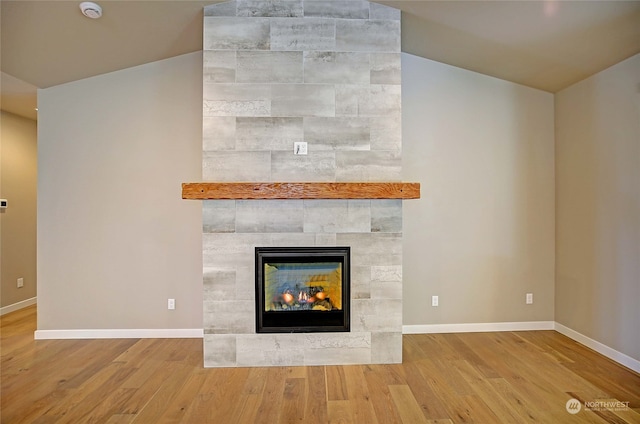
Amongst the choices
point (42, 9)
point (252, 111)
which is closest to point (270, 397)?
point (252, 111)

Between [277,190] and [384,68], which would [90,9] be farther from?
[384,68]

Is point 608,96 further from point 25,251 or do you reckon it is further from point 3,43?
point 25,251

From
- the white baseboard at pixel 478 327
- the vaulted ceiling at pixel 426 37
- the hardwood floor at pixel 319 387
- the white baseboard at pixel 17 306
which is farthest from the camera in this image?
the white baseboard at pixel 17 306

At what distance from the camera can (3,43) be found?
9.39ft

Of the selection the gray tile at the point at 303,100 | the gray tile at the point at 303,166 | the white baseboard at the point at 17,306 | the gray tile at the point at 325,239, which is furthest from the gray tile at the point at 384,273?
the white baseboard at the point at 17,306

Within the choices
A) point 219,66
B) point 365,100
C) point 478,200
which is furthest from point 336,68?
point 478,200

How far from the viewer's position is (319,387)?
2.55m

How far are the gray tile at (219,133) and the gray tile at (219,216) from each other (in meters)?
0.47

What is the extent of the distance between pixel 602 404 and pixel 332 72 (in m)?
3.12

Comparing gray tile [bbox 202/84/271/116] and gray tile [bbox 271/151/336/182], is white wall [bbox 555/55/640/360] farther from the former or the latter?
gray tile [bbox 202/84/271/116]

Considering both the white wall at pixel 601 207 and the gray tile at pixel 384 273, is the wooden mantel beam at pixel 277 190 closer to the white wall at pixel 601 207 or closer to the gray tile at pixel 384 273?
the gray tile at pixel 384 273

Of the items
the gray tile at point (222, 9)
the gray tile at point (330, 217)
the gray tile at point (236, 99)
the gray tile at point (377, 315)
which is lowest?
the gray tile at point (377, 315)

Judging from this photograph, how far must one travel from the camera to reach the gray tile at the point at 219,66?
291 centimetres

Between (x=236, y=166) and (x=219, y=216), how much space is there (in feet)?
1.46
